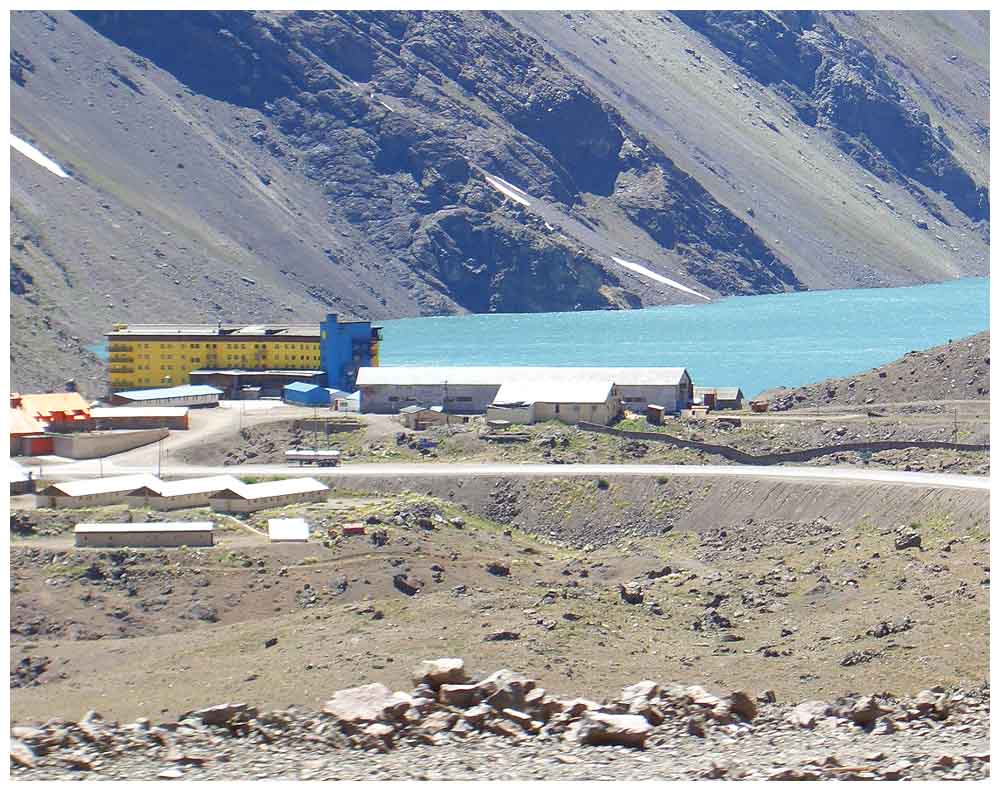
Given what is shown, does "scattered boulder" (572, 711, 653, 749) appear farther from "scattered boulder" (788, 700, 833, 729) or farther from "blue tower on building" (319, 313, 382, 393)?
"blue tower on building" (319, 313, 382, 393)

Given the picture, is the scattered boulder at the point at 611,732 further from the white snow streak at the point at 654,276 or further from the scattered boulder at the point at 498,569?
the white snow streak at the point at 654,276

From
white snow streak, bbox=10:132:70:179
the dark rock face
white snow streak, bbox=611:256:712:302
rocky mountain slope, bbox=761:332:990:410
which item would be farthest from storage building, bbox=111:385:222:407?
white snow streak, bbox=611:256:712:302

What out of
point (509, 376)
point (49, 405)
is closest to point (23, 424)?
point (49, 405)

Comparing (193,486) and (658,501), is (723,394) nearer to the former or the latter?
(658,501)

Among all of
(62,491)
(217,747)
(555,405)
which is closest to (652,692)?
(217,747)

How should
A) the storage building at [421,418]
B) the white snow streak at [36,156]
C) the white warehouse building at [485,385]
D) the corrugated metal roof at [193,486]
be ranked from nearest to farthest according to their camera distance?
the corrugated metal roof at [193,486], the storage building at [421,418], the white warehouse building at [485,385], the white snow streak at [36,156]

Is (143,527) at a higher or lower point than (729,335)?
higher

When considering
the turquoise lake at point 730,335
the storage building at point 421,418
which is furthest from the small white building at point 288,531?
the turquoise lake at point 730,335
